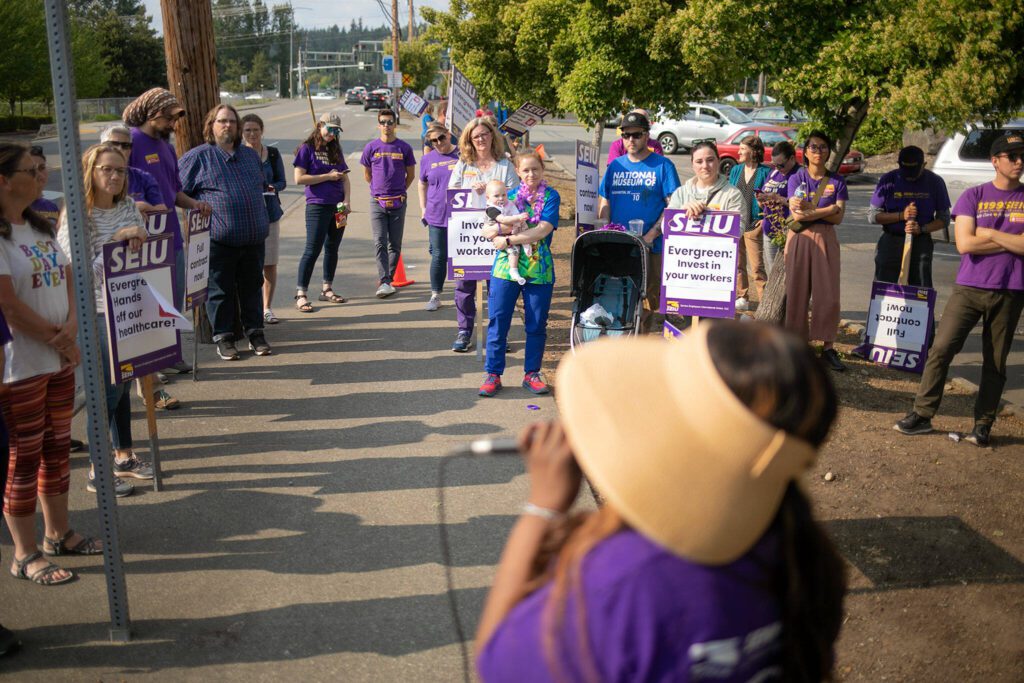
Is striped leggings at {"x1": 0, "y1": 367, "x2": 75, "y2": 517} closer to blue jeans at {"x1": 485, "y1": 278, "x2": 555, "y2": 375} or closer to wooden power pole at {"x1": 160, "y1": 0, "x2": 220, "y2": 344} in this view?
blue jeans at {"x1": 485, "y1": 278, "x2": 555, "y2": 375}

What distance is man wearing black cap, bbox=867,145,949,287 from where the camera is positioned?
26.3ft

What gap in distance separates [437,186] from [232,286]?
2.62 m

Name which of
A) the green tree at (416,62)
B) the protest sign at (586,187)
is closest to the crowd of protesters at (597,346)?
the protest sign at (586,187)

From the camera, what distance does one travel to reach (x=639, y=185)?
7969mm

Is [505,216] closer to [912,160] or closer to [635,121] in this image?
[635,121]

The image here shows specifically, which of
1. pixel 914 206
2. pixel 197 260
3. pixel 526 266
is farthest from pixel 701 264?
pixel 197 260

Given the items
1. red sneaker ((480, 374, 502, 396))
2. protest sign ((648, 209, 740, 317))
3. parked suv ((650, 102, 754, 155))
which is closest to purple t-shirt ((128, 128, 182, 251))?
red sneaker ((480, 374, 502, 396))

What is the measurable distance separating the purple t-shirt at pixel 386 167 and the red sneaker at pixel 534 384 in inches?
146

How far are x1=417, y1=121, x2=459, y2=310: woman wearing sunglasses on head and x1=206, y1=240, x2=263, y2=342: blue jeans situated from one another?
2.11 meters

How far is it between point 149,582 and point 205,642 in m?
0.65

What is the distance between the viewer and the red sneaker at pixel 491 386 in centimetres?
698

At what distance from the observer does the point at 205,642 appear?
12.3ft

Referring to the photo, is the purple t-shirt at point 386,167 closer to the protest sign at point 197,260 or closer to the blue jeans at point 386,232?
the blue jeans at point 386,232

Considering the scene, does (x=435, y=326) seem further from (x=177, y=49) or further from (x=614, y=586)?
(x=614, y=586)
